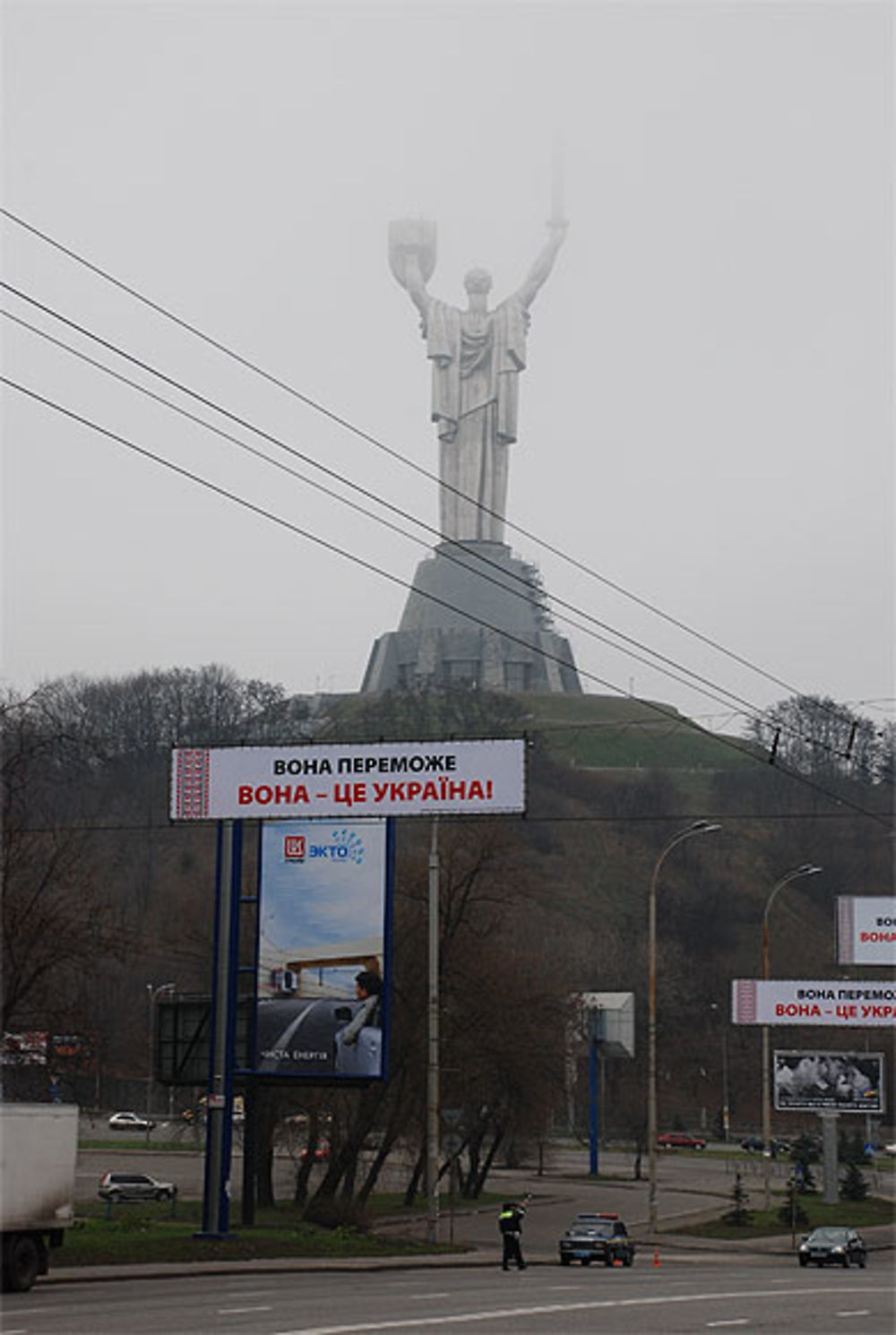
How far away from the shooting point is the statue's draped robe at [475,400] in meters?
150

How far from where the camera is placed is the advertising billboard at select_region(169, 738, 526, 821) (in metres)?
42.3

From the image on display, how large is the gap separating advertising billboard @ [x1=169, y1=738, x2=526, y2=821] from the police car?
9773 mm

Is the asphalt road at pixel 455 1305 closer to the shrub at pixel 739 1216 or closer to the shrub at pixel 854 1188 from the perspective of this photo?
the shrub at pixel 739 1216

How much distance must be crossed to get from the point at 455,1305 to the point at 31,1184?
6.21m

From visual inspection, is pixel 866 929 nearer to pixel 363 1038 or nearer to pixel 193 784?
pixel 363 1038

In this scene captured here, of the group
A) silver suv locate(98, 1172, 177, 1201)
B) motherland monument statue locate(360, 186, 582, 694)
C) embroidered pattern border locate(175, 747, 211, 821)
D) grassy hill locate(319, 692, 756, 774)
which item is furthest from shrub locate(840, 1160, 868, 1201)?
motherland monument statue locate(360, 186, 582, 694)

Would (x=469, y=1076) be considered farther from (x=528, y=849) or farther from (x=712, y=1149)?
(x=528, y=849)

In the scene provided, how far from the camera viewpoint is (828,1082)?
69.9m

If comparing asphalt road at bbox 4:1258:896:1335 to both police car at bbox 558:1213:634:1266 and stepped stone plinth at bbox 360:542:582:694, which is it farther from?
stepped stone plinth at bbox 360:542:582:694

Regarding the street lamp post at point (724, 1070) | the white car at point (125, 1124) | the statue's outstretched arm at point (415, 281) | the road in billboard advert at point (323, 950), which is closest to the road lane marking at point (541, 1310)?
the road in billboard advert at point (323, 950)

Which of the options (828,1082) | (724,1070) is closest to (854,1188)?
(828,1082)

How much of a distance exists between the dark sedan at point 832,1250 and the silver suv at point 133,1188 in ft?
70.6

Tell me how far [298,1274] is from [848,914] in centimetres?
3146

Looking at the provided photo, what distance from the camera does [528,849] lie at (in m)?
159
